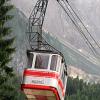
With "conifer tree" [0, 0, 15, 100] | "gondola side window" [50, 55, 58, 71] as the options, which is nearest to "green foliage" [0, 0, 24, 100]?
"conifer tree" [0, 0, 15, 100]

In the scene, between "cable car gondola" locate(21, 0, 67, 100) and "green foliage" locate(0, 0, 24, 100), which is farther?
"green foliage" locate(0, 0, 24, 100)

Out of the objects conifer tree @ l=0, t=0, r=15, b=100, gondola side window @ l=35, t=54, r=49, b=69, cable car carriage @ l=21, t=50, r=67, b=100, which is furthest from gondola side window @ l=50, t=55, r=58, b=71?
conifer tree @ l=0, t=0, r=15, b=100

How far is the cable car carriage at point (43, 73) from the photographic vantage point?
30625mm

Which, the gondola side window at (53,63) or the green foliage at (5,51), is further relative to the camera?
the green foliage at (5,51)

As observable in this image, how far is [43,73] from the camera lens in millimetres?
30719

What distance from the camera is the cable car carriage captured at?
30625mm

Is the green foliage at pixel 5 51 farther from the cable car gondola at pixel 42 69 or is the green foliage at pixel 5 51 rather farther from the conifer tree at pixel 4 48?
the cable car gondola at pixel 42 69

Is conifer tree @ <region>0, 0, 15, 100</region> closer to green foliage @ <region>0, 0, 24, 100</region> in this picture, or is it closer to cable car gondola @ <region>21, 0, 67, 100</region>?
green foliage @ <region>0, 0, 24, 100</region>

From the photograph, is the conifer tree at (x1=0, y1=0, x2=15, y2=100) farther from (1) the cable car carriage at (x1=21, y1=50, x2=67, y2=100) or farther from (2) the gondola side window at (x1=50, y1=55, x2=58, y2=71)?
(2) the gondola side window at (x1=50, y1=55, x2=58, y2=71)

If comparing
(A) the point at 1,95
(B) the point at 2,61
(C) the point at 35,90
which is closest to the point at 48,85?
(C) the point at 35,90

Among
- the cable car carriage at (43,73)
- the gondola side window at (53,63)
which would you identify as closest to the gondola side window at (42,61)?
the cable car carriage at (43,73)

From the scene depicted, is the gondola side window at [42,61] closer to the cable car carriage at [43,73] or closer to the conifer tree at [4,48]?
the cable car carriage at [43,73]

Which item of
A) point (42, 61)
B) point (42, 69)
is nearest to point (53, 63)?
point (42, 61)

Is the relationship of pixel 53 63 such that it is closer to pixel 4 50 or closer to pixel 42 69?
pixel 42 69
